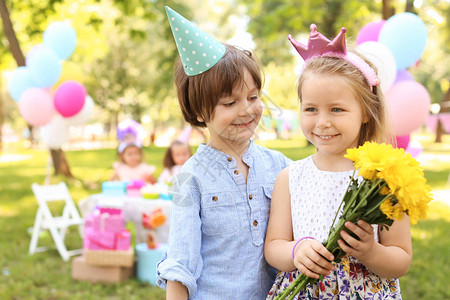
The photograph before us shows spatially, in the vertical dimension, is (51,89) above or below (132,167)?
above

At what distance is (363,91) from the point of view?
1.40 m

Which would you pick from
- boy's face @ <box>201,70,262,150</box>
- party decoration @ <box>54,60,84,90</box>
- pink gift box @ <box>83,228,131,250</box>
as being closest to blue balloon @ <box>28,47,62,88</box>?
party decoration @ <box>54,60,84,90</box>

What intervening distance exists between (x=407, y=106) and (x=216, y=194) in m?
2.93

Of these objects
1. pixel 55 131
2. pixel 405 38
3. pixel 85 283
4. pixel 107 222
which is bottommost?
pixel 85 283

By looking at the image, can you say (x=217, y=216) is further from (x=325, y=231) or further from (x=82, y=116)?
(x=82, y=116)

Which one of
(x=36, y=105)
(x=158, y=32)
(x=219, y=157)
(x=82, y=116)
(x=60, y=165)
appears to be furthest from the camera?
(x=158, y=32)

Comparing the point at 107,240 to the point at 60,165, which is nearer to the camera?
the point at 107,240

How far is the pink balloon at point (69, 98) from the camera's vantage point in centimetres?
595

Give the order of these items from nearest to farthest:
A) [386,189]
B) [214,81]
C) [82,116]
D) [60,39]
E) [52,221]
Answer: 1. [386,189]
2. [214,81]
3. [52,221]
4. [60,39]
5. [82,116]

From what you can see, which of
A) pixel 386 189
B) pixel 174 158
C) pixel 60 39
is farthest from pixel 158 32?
pixel 386 189

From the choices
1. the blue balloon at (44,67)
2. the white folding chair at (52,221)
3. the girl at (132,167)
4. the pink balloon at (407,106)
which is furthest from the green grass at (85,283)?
the blue balloon at (44,67)

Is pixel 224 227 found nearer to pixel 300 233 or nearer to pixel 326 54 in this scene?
pixel 300 233

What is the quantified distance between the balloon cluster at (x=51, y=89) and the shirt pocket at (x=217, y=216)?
4818 millimetres

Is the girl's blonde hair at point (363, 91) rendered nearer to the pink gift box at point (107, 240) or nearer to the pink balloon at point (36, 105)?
the pink gift box at point (107, 240)
